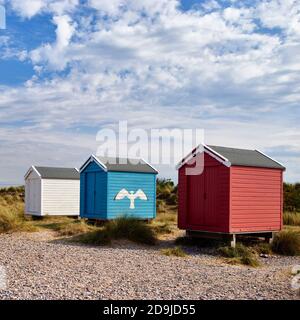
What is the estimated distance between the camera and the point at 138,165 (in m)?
22.8

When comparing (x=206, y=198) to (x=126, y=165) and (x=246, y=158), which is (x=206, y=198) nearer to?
(x=246, y=158)

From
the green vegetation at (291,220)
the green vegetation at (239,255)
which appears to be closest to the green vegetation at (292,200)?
the green vegetation at (291,220)

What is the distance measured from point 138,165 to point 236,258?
1024cm

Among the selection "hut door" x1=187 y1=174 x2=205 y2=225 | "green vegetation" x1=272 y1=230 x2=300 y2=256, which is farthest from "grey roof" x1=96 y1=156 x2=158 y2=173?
"green vegetation" x1=272 y1=230 x2=300 y2=256

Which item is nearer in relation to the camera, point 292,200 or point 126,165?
point 126,165

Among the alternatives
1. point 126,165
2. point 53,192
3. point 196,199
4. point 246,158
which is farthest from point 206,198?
point 53,192

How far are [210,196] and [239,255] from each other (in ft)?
8.25

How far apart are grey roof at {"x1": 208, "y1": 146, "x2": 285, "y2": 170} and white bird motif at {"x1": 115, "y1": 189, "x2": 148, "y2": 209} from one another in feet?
20.3

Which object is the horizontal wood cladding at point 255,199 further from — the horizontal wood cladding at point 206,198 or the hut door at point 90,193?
the hut door at point 90,193

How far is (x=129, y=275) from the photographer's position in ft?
32.7

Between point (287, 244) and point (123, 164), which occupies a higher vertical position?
point (123, 164)

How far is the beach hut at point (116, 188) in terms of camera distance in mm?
21406

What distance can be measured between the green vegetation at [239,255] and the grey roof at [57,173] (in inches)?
558
